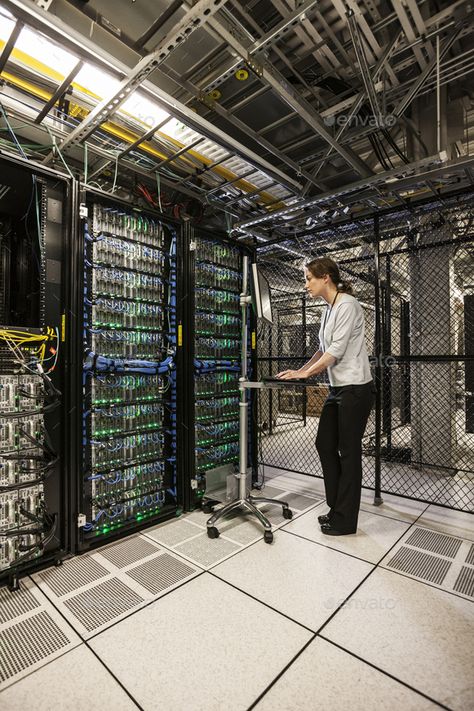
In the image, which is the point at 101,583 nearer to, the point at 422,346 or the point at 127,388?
the point at 127,388

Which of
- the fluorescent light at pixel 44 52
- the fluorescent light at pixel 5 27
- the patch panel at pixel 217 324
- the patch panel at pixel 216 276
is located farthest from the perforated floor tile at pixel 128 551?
the fluorescent light at pixel 5 27

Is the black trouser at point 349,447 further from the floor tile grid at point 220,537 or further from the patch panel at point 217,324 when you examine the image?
the patch panel at point 217,324

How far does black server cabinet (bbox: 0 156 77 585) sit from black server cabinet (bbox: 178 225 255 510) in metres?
0.97

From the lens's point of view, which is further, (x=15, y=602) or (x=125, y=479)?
(x=125, y=479)

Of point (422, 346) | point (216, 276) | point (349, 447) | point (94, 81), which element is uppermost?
point (94, 81)

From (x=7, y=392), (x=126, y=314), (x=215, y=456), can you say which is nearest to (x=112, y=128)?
(x=126, y=314)

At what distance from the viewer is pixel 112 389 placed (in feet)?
8.36

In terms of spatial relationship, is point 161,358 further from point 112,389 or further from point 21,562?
point 21,562

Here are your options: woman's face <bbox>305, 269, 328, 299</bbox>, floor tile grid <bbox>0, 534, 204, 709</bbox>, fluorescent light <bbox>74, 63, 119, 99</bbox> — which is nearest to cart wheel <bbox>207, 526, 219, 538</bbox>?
floor tile grid <bbox>0, 534, 204, 709</bbox>

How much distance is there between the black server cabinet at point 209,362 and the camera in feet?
9.61

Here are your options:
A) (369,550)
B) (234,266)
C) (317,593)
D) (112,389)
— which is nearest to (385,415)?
(369,550)

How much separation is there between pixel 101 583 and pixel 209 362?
1.78 meters

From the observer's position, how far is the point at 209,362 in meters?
3.11

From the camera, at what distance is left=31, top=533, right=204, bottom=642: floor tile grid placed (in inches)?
63.9
